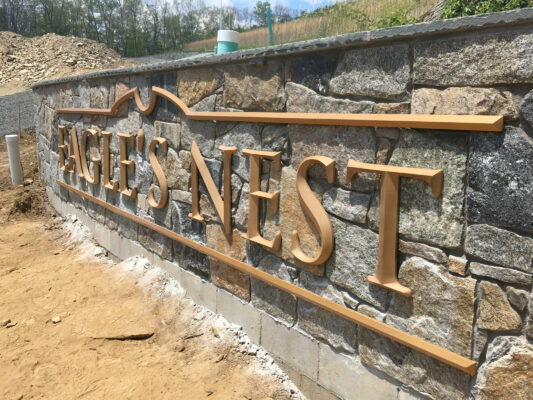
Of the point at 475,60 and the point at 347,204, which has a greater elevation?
the point at 475,60

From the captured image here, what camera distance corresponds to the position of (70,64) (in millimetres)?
19703

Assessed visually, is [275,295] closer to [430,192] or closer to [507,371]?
[430,192]

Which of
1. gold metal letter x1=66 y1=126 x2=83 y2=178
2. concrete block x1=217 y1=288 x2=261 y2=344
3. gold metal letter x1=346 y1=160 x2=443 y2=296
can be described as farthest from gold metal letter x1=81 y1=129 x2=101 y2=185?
gold metal letter x1=346 y1=160 x2=443 y2=296

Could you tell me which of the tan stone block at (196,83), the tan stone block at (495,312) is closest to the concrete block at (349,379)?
the tan stone block at (495,312)

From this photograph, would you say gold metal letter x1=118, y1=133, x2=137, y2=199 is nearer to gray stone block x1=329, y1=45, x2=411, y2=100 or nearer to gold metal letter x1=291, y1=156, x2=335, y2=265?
gold metal letter x1=291, y1=156, x2=335, y2=265

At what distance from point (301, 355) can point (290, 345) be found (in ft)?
0.33

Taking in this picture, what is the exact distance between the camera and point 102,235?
525 cm

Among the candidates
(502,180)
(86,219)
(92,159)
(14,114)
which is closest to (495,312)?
(502,180)

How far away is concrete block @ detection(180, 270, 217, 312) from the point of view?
11.5ft

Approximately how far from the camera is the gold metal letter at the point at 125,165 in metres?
4.32

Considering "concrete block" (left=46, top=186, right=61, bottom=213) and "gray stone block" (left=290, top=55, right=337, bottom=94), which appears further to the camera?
"concrete block" (left=46, top=186, right=61, bottom=213)

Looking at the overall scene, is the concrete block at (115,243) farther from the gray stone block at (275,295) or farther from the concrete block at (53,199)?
the gray stone block at (275,295)

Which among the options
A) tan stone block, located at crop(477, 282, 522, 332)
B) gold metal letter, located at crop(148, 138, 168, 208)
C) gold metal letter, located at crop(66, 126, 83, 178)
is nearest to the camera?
tan stone block, located at crop(477, 282, 522, 332)

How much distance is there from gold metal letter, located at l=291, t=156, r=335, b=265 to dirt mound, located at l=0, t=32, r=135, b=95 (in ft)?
60.3
